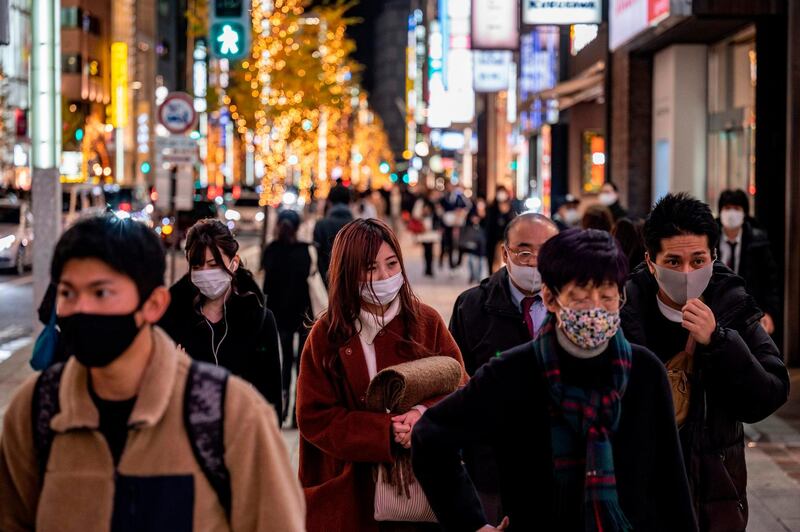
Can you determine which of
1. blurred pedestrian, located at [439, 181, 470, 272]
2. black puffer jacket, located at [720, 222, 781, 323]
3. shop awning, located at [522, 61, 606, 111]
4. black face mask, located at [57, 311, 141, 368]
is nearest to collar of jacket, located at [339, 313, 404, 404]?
black face mask, located at [57, 311, 141, 368]

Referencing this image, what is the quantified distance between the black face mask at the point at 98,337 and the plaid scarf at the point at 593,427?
110 centimetres

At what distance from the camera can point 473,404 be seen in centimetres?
363

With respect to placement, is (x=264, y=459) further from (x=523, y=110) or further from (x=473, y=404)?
(x=523, y=110)

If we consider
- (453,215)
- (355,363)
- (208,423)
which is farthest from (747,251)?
(453,215)

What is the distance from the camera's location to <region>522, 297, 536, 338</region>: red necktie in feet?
19.2

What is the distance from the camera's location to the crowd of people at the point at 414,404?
303 centimetres

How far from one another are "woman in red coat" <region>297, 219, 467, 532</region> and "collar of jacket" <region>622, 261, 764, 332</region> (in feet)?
2.39

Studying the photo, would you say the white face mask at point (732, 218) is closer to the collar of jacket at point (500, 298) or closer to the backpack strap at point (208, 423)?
the collar of jacket at point (500, 298)

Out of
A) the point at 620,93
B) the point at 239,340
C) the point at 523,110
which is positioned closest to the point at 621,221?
the point at 239,340

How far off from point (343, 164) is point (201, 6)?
79056 mm

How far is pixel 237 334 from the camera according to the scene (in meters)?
6.54

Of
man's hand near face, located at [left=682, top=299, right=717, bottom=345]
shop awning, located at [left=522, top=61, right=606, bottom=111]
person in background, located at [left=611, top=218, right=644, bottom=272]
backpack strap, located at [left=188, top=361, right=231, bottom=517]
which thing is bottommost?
backpack strap, located at [left=188, top=361, right=231, bottom=517]

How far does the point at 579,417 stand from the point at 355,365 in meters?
1.75

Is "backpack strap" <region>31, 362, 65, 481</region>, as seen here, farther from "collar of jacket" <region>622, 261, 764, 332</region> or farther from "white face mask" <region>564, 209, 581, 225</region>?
"white face mask" <region>564, 209, 581, 225</region>
